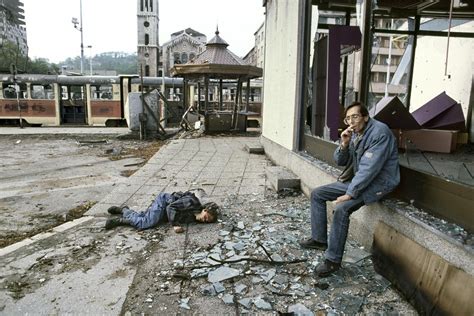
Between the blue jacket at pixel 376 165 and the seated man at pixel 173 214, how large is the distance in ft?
6.47

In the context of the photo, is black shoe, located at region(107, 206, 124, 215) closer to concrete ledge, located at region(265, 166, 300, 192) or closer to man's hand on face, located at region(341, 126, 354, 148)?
concrete ledge, located at region(265, 166, 300, 192)

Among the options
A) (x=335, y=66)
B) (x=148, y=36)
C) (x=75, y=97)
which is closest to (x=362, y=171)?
(x=335, y=66)

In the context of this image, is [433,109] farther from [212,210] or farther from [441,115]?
[212,210]

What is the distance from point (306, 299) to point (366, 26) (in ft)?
9.59

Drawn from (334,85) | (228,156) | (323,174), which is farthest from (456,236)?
(228,156)

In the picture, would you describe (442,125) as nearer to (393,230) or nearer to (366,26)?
(366,26)

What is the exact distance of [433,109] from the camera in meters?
6.00

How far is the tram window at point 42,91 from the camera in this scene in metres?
20.5

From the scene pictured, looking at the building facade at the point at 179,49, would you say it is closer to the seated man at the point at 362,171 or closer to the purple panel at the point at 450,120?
the purple panel at the point at 450,120

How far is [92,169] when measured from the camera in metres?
9.32

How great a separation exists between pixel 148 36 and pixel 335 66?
60.4 metres

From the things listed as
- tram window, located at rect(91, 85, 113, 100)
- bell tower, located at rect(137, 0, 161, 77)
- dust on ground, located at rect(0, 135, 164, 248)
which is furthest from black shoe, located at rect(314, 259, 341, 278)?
bell tower, located at rect(137, 0, 161, 77)

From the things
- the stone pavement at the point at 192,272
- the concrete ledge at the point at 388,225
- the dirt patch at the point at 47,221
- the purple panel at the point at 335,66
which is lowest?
the dirt patch at the point at 47,221

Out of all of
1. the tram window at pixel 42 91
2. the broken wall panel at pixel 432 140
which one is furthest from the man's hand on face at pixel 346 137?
the tram window at pixel 42 91
